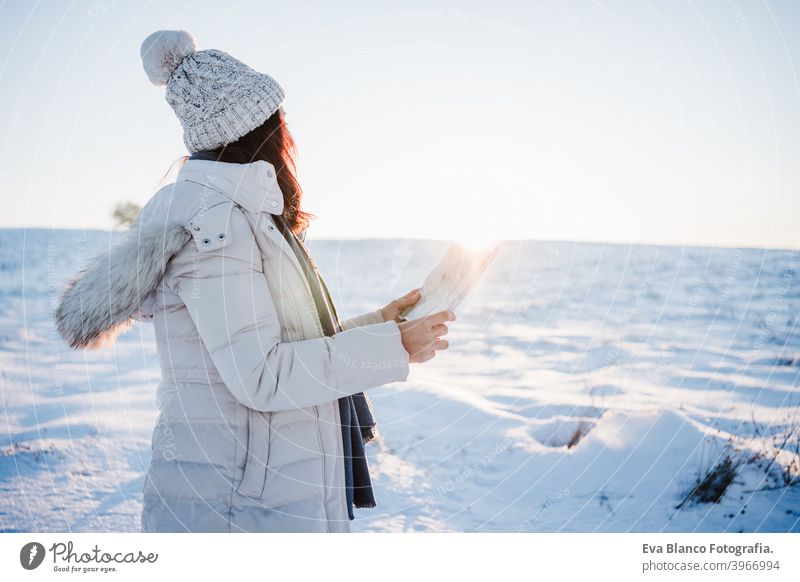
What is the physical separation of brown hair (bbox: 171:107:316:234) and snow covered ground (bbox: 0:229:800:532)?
2161 millimetres

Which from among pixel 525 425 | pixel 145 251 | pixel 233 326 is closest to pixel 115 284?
pixel 145 251

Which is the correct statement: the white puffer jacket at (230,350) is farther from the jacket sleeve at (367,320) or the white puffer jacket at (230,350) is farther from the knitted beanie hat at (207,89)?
the jacket sleeve at (367,320)

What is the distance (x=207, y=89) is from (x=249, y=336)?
2.43 ft

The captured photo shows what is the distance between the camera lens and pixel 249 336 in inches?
60.8

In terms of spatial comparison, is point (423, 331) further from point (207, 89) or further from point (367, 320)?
point (207, 89)

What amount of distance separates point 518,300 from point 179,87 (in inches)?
414

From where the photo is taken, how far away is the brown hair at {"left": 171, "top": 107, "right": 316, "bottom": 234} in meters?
1.78

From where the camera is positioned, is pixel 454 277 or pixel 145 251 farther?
pixel 454 277

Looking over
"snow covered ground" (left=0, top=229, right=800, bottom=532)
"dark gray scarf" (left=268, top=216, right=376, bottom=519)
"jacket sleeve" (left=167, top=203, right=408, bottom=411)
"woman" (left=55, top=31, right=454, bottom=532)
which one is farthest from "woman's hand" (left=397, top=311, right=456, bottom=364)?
"snow covered ground" (left=0, top=229, right=800, bottom=532)

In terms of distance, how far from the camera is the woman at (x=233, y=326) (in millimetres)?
1562

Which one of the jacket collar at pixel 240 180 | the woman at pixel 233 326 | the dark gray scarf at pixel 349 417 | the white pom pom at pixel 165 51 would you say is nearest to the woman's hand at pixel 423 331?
the woman at pixel 233 326

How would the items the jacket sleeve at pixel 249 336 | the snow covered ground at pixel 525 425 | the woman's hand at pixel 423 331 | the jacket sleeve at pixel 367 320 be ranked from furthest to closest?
the snow covered ground at pixel 525 425
the jacket sleeve at pixel 367 320
the woman's hand at pixel 423 331
the jacket sleeve at pixel 249 336

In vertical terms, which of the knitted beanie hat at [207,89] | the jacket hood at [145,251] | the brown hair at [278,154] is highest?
the knitted beanie hat at [207,89]

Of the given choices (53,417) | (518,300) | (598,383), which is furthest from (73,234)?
(598,383)
